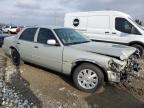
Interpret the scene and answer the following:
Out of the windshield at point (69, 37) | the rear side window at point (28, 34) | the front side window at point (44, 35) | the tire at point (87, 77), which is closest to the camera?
the tire at point (87, 77)

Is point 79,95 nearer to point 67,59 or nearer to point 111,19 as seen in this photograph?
point 67,59

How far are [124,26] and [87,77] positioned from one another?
623 centimetres

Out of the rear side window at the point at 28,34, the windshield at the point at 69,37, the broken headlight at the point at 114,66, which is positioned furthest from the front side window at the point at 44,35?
the broken headlight at the point at 114,66

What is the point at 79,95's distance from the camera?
559cm

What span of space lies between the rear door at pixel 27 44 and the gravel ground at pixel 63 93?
0.65 meters

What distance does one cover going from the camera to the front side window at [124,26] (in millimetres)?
11047

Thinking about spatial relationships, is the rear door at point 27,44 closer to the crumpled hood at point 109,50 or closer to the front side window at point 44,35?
the front side window at point 44,35

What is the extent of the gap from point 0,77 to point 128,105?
379 centimetres

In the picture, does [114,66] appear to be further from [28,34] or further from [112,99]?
[28,34]

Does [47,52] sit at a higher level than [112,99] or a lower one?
higher

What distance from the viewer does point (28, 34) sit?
7.86 meters

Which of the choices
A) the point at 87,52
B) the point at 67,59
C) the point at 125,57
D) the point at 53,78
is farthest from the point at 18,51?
the point at 125,57

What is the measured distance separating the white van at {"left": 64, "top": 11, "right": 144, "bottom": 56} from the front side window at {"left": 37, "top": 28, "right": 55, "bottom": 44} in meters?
5.19

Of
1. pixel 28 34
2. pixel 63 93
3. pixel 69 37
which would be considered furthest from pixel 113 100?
pixel 28 34
